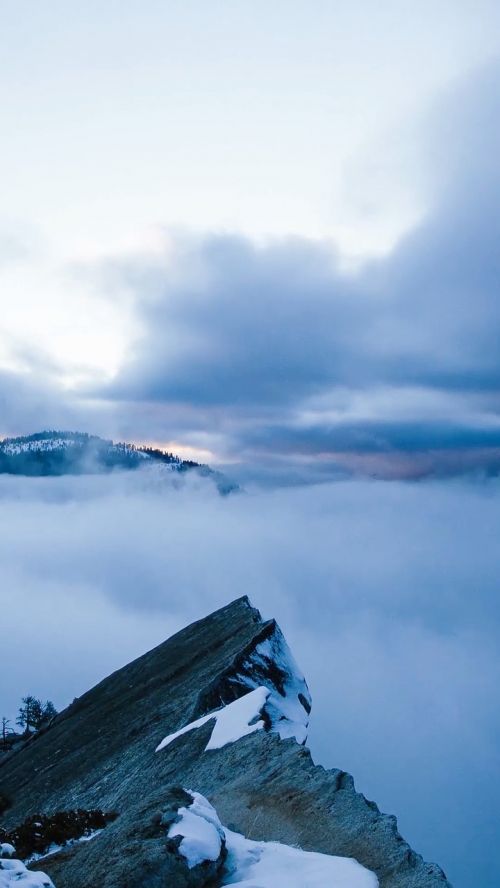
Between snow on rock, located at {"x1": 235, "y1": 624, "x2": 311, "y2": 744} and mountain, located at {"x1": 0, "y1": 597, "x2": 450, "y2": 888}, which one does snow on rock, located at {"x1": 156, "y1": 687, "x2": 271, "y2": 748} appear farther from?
snow on rock, located at {"x1": 235, "y1": 624, "x2": 311, "y2": 744}

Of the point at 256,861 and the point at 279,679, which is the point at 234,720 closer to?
the point at 279,679

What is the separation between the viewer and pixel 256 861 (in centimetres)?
1669

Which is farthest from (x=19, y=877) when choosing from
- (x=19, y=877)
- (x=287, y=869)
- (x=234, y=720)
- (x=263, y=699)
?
(x=263, y=699)

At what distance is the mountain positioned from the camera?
15555mm

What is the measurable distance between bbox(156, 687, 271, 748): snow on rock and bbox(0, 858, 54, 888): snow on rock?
1497 centimetres

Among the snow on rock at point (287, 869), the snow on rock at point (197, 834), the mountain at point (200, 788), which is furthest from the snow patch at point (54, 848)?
the snow on rock at point (287, 869)

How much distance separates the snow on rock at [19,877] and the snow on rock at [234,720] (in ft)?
49.1

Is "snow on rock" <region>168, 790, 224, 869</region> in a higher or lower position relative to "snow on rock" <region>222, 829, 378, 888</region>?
higher

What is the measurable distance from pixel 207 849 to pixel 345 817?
6.31 meters

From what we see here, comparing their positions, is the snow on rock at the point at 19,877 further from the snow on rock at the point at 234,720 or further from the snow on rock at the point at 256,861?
the snow on rock at the point at 234,720

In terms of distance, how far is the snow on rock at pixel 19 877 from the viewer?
45.3 feet

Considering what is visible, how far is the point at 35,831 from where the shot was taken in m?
20.5

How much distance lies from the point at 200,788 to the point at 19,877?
12.5 m

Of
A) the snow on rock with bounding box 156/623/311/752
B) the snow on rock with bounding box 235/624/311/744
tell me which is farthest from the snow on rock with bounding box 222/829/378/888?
the snow on rock with bounding box 235/624/311/744
